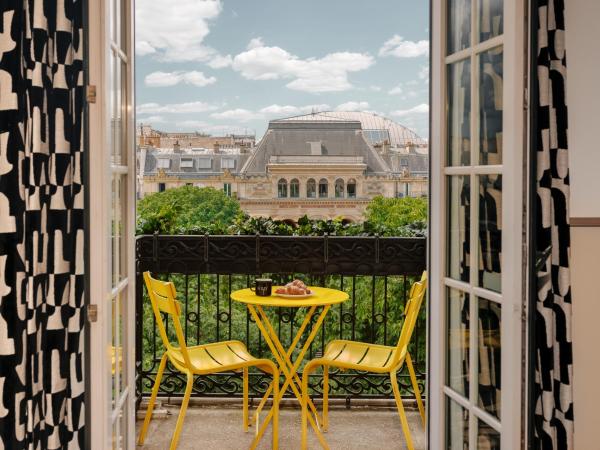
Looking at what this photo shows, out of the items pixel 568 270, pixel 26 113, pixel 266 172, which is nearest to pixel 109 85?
pixel 26 113

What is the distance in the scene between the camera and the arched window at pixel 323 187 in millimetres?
8448

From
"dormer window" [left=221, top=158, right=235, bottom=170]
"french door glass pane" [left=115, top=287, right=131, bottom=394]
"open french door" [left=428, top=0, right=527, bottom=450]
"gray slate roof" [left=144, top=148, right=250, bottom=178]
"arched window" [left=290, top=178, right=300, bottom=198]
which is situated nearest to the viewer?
"open french door" [left=428, top=0, right=527, bottom=450]

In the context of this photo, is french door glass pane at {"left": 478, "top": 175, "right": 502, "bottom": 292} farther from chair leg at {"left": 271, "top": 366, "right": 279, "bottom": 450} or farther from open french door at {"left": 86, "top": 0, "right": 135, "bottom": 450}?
chair leg at {"left": 271, "top": 366, "right": 279, "bottom": 450}

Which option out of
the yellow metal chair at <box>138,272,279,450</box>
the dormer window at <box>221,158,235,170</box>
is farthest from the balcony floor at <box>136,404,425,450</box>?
the dormer window at <box>221,158,235,170</box>

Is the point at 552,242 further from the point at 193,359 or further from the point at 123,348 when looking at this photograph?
the point at 193,359

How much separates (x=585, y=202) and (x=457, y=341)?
0.82 meters

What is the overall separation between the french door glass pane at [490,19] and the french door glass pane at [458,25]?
3.8 inches

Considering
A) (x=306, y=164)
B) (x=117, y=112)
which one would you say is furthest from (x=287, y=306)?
(x=306, y=164)

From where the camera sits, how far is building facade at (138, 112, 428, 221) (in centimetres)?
778

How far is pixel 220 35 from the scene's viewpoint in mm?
8734

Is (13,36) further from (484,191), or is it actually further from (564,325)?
(564,325)

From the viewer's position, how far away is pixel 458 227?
8.39 ft

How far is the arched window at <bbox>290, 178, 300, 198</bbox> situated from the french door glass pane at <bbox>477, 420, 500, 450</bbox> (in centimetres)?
609

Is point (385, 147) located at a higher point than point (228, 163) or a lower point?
higher
